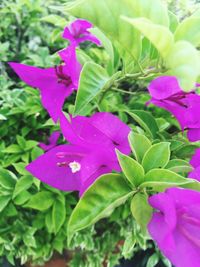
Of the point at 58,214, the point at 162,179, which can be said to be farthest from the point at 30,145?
the point at 162,179

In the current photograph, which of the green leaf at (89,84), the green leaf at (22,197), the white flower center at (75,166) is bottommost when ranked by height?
the green leaf at (22,197)

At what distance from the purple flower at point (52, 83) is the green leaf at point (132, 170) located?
12 centimetres

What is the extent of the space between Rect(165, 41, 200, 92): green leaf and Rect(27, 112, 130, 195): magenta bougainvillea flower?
0.35 ft

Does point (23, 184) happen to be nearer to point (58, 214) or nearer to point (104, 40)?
point (58, 214)

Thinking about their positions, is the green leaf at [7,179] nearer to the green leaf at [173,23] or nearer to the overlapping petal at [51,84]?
the overlapping petal at [51,84]

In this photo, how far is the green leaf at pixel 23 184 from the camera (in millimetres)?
578

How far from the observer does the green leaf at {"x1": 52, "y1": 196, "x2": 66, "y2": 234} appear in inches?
22.7

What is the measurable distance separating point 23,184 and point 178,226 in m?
0.31

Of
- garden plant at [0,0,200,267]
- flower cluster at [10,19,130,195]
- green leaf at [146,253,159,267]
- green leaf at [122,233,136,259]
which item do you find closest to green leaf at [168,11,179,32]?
garden plant at [0,0,200,267]

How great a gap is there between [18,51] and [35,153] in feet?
1.15

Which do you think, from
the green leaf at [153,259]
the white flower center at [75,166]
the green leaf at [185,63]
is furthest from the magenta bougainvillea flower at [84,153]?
the green leaf at [153,259]

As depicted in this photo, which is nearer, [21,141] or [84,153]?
[84,153]

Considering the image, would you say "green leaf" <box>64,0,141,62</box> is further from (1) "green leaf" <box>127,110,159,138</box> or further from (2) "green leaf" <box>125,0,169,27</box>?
(1) "green leaf" <box>127,110,159,138</box>

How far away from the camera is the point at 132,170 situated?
14.2 inches
